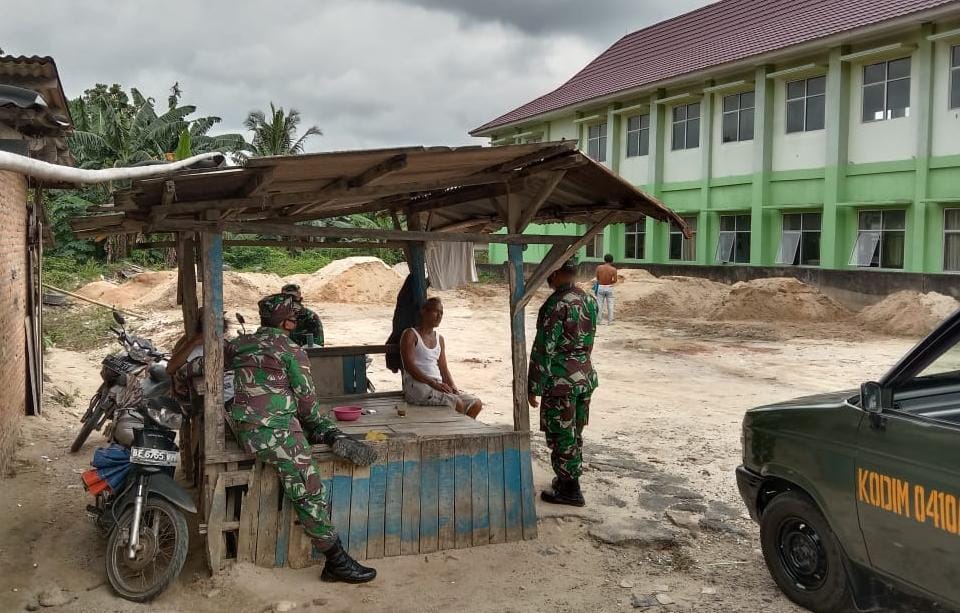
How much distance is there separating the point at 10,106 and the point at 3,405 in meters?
2.47

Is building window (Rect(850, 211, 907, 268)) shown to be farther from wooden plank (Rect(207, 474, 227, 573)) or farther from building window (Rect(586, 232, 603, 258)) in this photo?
wooden plank (Rect(207, 474, 227, 573))

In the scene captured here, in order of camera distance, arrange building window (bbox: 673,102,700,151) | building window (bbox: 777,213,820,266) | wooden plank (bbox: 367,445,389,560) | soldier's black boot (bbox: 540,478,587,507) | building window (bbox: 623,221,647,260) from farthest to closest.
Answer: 1. building window (bbox: 623,221,647,260)
2. building window (bbox: 673,102,700,151)
3. building window (bbox: 777,213,820,266)
4. soldier's black boot (bbox: 540,478,587,507)
5. wooden plank (bbox: 367,445,389,560)

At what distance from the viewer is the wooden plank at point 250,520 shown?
4.85 meters

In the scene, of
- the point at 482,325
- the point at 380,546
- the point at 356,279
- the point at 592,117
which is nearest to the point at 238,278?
the point at 356,279

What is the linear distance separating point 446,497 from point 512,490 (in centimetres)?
49

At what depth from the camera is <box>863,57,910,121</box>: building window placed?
21.0m

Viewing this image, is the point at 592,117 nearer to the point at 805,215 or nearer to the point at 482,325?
the point at 805,215

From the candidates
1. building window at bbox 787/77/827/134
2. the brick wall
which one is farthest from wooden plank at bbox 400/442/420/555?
building window at bbox 787/77/827/134

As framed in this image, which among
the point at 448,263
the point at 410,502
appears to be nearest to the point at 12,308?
the point at 448,263

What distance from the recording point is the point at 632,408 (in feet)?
34.3

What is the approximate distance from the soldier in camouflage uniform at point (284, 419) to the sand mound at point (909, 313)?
54.0 feet

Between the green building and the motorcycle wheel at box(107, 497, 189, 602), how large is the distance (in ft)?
53.5

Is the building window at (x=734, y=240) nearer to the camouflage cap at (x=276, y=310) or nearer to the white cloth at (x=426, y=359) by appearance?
the white cloth at (x=426, y=359)

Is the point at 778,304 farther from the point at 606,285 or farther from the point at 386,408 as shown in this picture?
the point at 386,408
